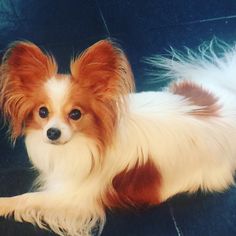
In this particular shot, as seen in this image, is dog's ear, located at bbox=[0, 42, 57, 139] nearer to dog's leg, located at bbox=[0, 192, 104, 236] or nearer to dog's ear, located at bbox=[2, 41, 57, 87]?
dog's ear, located at bbox=[2, 41, 57, 87]

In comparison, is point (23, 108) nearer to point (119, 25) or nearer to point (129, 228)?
point (129, 228)

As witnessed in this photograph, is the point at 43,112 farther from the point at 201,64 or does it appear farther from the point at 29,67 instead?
the point at 201,64

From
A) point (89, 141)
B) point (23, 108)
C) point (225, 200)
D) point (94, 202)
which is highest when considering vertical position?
point (23, 108)

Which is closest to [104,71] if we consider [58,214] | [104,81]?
[104,81]

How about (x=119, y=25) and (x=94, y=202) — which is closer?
(x=94, y=202)

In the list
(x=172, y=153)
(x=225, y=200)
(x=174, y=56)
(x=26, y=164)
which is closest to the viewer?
(x=172, y=153)

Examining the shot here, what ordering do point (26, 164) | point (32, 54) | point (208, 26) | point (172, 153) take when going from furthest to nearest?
point (208, 26) → point (26, 164) → point (172, 153) → point (32, 54)

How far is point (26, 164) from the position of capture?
184 cm

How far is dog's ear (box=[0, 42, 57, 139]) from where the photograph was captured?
142 cm

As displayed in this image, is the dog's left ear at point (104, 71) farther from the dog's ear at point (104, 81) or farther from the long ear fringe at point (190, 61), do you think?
the long ear fringe at point (190, 61)

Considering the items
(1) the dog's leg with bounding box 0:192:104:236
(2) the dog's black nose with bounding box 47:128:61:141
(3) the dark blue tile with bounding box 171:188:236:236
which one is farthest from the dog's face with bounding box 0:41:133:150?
(3) the dark blue tile with bounding box 171:188:236:236

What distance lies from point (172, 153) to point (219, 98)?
12.3 inches

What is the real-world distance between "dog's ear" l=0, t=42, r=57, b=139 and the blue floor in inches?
16.7

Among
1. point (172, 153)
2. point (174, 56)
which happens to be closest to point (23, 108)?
point (172, 153)
